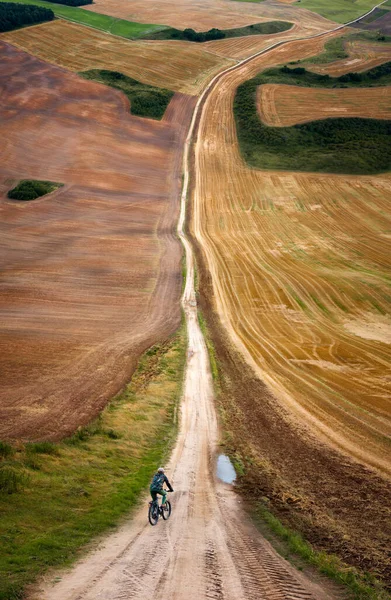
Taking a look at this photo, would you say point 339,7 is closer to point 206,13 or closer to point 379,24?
point 379,24

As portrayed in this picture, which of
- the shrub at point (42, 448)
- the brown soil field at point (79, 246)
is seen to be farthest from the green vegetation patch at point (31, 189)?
the shrub at point (42, 448)

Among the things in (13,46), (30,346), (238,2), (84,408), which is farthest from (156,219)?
(238,2)

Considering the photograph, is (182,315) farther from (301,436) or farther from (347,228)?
(347,228)

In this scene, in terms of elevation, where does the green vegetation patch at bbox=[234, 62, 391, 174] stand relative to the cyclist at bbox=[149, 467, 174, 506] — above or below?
above

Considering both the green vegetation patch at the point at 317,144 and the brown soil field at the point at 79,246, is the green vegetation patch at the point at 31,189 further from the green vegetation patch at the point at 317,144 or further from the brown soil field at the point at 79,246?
the green vegetation patch at the point at 317,144

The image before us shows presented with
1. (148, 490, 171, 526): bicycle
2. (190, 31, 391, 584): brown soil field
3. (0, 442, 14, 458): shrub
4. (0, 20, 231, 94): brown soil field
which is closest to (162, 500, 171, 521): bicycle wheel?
(148, 490, 171, 526): bicycle

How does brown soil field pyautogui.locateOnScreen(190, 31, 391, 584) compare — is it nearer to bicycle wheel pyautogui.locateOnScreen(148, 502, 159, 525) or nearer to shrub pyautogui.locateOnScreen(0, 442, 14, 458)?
bicycle wheel pyautogui.locateOnScreen(148, 502, 159, 525)
